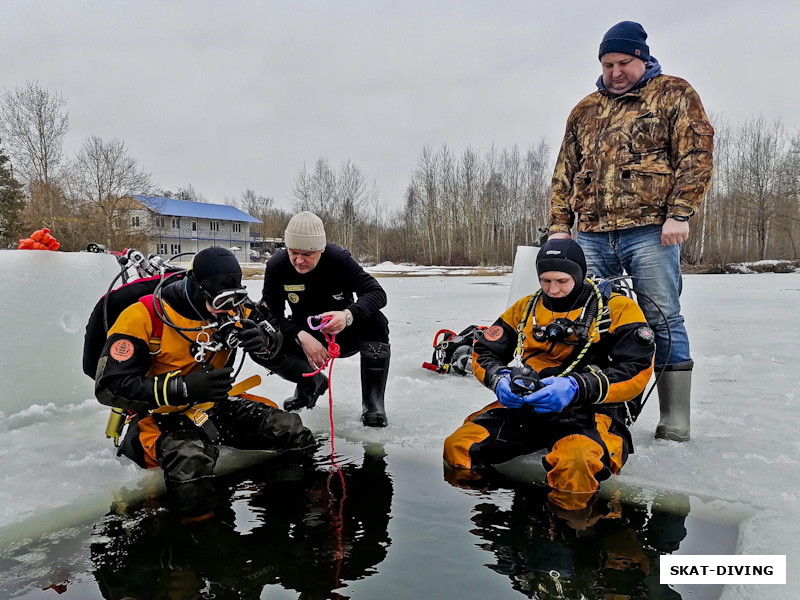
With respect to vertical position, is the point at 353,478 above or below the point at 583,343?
below

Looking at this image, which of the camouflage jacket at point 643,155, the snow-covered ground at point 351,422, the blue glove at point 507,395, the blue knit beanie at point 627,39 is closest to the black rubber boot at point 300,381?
the snow-covered ground at point 351,422

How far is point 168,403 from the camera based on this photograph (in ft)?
8.17

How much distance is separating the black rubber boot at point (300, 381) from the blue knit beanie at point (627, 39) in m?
2.45

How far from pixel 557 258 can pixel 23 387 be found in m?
3.04

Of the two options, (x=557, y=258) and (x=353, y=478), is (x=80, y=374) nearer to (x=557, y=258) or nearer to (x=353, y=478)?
(x=353, y=478)

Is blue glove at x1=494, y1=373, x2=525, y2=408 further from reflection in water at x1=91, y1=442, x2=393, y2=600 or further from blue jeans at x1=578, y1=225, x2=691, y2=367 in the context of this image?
blue jeans at x1=578, y1=225, x2=691, y2=367

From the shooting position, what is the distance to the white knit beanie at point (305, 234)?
10.7ft

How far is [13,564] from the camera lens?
1831 mm

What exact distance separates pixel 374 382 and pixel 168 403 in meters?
1.25

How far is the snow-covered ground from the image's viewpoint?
223cm

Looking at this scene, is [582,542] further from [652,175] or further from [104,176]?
[104,176]

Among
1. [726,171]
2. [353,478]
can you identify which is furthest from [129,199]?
[726,171]

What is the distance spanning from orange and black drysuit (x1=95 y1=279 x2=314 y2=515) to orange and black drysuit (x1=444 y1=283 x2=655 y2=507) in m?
0.97

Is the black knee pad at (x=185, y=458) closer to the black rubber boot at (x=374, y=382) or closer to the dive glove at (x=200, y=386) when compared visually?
the dive glove at (x=200, y=386)
